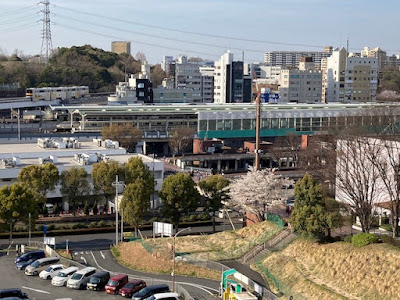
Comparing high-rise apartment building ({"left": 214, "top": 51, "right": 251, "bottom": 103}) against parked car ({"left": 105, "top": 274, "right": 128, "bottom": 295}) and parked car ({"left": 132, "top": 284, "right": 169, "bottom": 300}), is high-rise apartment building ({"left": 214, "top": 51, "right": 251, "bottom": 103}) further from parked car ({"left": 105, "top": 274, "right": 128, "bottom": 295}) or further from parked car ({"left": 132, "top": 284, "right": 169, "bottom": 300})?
parked car ({"left": 132, "top": 284, "right": 169, "bottom": 300})

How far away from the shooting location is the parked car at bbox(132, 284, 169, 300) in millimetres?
12414

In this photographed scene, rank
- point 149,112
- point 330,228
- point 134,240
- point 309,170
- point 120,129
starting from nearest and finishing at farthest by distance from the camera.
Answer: point 330,228
point 134,240
point 309,170
point 120,129
point 149,112

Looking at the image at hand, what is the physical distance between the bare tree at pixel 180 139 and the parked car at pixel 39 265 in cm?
2032

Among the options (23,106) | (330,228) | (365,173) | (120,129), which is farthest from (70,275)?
(23,106)

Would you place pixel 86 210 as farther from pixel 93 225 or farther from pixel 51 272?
pixel 51 272

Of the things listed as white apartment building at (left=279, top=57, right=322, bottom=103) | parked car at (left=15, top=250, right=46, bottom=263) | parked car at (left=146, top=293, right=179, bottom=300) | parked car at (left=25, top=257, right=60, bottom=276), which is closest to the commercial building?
parked car at (left=15, top=250, right=46, bottom=263)

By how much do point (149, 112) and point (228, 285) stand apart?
88.3 feet

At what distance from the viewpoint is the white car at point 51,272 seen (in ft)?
45.8

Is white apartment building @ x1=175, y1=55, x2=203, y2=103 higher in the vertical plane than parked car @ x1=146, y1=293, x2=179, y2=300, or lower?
higher

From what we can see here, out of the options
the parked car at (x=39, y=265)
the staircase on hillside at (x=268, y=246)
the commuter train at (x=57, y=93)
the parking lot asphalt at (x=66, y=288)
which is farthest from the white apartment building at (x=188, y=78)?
the parked car at (x=39, y=265)

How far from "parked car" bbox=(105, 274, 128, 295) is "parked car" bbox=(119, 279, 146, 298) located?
197 millimetres

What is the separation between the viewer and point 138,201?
17.9m

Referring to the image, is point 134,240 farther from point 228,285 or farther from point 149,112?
point 149,112

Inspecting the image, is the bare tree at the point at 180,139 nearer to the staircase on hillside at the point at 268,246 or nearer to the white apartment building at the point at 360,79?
the staircase on hillside at the point at 268,246
